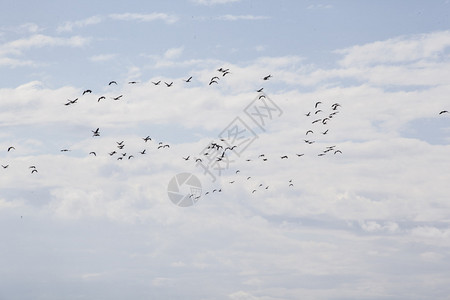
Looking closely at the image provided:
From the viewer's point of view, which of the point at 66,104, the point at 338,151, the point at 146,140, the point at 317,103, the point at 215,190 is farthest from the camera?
the point at 215,190

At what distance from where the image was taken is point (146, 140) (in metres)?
137

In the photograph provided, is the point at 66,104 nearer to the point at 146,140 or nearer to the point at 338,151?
the point at 146,140

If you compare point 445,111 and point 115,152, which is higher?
point 115,152

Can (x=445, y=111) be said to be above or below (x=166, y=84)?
below

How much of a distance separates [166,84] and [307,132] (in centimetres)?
3543

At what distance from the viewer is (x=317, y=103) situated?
129m

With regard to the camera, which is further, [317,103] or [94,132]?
[317,103]

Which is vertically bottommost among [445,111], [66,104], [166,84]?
[445,111]

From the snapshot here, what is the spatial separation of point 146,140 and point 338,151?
47435 mm

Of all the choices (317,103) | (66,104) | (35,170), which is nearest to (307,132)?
(317,103)

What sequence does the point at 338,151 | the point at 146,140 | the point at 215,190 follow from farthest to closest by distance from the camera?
the point at 215,190, the point at 338,151, the point at 146,140

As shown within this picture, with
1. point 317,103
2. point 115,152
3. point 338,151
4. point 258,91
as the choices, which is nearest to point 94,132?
point 115,152

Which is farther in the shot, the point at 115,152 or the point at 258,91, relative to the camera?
the point at 115,152

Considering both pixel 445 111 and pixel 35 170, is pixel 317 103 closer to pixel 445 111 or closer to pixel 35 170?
pixel 445 111
